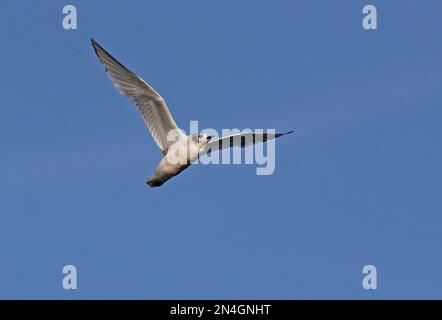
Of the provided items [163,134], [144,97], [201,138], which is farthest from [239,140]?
[144,97]

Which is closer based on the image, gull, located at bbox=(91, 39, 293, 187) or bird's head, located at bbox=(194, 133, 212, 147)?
bird's head, located at bbox=(194, 133, 212, 147)

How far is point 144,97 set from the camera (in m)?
24.8

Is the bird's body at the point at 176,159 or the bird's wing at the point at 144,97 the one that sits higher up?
the bird's wing at the point at 144,97

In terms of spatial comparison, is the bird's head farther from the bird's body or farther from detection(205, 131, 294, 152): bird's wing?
detection(205, 131, 294, 152): bird's wing

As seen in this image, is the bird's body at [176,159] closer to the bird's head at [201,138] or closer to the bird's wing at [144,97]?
the bird's head at [201,138]

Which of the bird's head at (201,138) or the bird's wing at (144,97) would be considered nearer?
the bird's head at (201,138)

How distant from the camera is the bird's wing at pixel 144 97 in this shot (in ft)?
80.8

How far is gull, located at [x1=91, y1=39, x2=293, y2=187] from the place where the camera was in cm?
2444

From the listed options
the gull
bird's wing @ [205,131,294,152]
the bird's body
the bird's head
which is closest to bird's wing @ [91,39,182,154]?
the gull

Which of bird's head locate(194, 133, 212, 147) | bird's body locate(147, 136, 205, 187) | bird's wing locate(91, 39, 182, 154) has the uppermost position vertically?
bird's wing locate(91, 39, 182, 154)

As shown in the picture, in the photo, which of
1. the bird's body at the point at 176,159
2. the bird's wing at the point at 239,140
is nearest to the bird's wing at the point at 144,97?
the bird's body at the point at 176,159

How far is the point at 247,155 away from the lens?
981 inches
